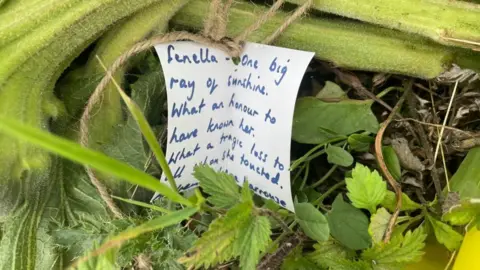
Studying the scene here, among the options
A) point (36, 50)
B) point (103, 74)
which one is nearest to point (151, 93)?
point (103, 74)

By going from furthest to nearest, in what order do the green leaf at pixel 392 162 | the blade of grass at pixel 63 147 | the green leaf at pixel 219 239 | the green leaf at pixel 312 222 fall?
1. the green leaf at pixel 392 162
2. the green leaf at pixel 312 222
3. the green leaf at pixel 219 239
4. the blade of grass at pixel 63 147

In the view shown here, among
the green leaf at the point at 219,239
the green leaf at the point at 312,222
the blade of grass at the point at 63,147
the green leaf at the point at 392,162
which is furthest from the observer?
the green leaf at the point at 392,162

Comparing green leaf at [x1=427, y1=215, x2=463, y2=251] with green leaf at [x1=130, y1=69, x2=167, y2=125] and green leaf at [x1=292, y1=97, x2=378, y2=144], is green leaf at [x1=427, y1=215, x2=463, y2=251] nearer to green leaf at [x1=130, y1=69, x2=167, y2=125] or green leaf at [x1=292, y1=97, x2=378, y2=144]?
green leaf at [x1=292, y1=97, x2=378, y2=144]

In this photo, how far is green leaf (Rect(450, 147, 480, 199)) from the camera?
776 mm

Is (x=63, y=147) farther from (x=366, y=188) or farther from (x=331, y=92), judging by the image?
(x=331, y=92)

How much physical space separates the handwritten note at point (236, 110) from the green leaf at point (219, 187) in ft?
0.29

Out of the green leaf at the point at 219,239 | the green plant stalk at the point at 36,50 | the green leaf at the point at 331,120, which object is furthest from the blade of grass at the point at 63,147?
the green leaf at the point at 331,120

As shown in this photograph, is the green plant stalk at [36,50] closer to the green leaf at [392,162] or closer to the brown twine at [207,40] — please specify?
the brown twine at [207,40]

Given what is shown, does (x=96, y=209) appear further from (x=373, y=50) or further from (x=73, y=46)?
(x=373, y=50)

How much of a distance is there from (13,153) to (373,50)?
497 mm

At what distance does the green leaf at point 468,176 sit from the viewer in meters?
0.78

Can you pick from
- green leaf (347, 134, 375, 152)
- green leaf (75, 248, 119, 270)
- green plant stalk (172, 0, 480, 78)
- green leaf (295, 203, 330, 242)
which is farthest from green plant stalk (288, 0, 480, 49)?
green leaf (75, 248, 119, 270)

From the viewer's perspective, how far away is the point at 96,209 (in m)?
0.87

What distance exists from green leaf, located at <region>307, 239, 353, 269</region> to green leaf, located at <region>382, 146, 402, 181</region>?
0.14 m
